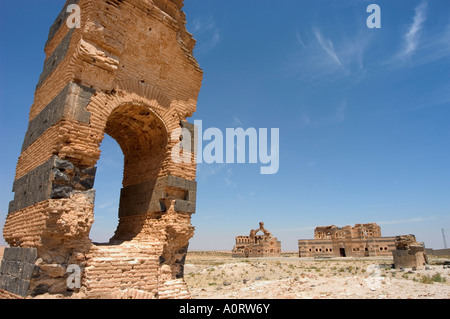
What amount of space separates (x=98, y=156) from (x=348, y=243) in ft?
125

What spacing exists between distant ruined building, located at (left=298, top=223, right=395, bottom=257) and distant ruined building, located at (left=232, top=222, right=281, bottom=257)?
405 centimetres

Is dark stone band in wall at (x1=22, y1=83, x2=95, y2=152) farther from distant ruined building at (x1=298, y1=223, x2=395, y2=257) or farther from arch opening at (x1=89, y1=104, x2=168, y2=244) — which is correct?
distant ruined building at (x1=298, y1=223, x2=395, y2=257)

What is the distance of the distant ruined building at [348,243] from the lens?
3616 centimetres

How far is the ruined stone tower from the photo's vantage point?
577 centimetres

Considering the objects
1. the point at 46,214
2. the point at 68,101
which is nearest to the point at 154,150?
the point at 68,101

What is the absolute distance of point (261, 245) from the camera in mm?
42500

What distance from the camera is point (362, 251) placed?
36688mm

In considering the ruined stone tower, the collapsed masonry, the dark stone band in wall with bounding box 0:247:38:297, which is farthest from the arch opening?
the collapsed masonry

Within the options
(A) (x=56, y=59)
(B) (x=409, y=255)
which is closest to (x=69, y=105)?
(A) (x=56, y=59)

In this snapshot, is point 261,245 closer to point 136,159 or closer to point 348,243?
point 348,243

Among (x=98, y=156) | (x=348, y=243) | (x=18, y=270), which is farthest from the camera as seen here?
(x=348, y=243)

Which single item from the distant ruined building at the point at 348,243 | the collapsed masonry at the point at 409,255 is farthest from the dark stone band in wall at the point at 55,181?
the distant ruined building at the point at 348,243

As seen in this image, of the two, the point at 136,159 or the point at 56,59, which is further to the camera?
the point at 136,159
